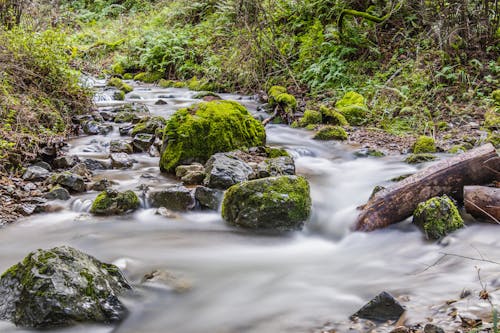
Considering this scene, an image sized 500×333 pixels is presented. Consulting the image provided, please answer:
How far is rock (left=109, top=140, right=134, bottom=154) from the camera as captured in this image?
281 inches

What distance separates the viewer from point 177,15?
61.6 ft

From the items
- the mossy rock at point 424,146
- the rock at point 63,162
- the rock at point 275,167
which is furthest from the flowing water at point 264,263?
the mossy rock at point 424,146

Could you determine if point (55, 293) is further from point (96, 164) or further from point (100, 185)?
point (96, 164)

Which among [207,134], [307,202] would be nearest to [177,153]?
[207,134]

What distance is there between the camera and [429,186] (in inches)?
176

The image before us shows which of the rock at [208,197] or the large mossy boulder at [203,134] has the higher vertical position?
the large mossy boulder at [203,134]

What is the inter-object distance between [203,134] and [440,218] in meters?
3.36

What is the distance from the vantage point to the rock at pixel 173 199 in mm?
5102

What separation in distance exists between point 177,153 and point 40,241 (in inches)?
88.3

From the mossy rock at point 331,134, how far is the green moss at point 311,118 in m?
0.94

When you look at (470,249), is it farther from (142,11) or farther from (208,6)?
(142,11)

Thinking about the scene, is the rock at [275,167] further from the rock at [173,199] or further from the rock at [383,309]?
the rock at [383,309]

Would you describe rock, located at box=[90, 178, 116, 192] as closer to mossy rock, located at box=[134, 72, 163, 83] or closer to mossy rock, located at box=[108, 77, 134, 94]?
mossy rock, located at box=[108, 77, 134, 94]

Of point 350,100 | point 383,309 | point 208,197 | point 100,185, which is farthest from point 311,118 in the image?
point 383,309
